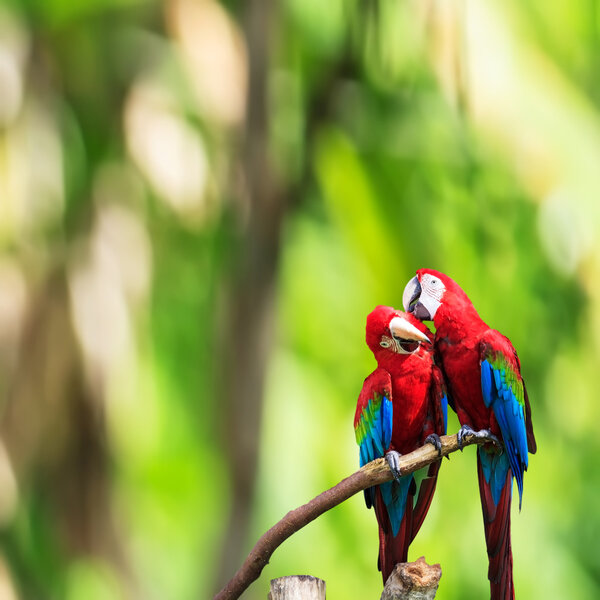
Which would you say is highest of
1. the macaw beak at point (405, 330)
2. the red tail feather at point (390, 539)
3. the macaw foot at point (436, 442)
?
the macaw beak at point (405, 330)

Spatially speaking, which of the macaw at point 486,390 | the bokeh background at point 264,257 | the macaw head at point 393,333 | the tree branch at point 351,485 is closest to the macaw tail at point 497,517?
the macaw at point 486,390

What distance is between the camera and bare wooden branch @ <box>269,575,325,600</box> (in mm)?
1340

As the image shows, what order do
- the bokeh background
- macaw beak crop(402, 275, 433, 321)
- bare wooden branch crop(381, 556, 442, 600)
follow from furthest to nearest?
the bokeh background → macaw beak crop(402, 275, 433, 321) → bare wooden branch crop(381, 556, 442, 600)

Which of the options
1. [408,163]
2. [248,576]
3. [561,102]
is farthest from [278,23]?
[248,576]

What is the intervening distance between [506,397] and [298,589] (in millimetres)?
454

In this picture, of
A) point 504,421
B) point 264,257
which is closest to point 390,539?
point 504,421

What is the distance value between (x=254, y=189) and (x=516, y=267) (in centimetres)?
160

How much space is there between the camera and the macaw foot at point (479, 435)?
4.31 feet

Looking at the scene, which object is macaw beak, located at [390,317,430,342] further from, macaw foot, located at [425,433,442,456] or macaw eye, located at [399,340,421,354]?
macaw foot, located at [425,433,442,456]

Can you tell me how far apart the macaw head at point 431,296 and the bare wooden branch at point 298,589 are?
1.56 feet

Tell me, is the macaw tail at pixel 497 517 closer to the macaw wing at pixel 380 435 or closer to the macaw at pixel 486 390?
the macaw at pixel 486 390

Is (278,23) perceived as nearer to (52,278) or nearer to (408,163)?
(408,163)

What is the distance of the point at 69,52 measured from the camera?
4449mm

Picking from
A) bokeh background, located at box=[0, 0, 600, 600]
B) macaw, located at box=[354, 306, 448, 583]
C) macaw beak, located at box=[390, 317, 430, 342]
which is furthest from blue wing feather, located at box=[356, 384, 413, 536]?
bokeh background, located at box=[0, 0, 600, 600]
